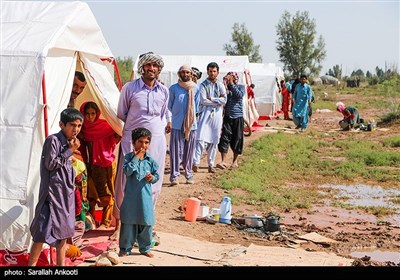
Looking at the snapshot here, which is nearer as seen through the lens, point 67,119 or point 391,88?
point 67,119

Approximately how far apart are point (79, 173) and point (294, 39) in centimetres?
5786

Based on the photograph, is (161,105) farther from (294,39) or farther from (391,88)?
(294,39)

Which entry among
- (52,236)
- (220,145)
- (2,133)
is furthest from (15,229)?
(220,145)

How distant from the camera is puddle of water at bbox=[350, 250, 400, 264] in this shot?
759 cm

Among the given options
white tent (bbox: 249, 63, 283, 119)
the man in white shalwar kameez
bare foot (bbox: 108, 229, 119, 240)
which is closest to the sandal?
the man in white shalwar kameez

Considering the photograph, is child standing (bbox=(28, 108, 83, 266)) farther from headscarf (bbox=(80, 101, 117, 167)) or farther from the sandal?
the sandal

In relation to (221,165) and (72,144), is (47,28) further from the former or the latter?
(221,165)

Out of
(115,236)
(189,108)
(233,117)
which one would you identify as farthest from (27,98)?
(233,117)

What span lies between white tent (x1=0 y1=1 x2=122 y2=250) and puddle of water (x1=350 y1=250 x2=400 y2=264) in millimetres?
3490

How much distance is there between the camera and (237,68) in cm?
2273

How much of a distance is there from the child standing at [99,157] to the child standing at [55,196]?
5.58ft
